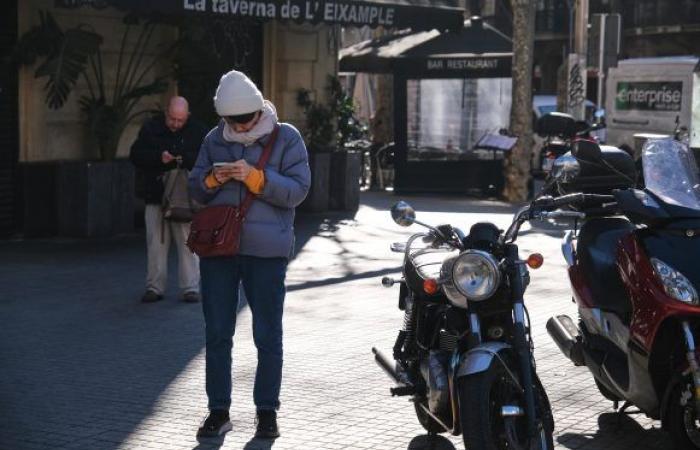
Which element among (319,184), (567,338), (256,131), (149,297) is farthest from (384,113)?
(256,131)

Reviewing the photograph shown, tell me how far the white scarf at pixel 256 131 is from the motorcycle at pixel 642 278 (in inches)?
55.3

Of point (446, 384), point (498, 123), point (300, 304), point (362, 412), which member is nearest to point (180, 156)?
point (300, 304)

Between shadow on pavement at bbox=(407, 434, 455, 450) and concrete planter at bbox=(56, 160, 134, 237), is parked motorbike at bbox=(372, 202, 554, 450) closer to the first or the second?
shadow on pavement at bbox=(407, 434, 455, 450)

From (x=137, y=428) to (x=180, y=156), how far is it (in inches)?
160

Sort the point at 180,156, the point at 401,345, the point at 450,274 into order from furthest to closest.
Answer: the point at 180,156 → the point at 401,345 → the point at 450,274

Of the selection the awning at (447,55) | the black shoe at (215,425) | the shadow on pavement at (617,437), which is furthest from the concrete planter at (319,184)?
the black shoe at (215,425)

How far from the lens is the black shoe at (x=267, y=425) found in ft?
21.9

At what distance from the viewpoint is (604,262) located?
21.8 feet

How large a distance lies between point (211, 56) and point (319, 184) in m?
2.55

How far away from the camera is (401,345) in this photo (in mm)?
6520

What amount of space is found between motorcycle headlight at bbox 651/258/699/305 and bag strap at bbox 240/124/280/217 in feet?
6.12

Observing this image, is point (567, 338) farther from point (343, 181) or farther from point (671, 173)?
point (343, 181)

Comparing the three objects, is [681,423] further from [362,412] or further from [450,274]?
[362,412]

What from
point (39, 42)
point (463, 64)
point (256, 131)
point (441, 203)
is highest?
point (39, 42)
